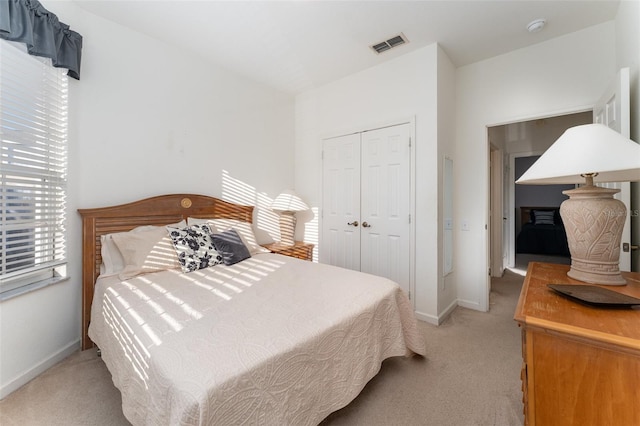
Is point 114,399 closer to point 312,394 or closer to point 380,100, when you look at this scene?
point 312,394

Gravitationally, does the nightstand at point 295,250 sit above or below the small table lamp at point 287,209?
below

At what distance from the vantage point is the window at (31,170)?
1707mm

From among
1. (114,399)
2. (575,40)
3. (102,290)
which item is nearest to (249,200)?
(102,290)

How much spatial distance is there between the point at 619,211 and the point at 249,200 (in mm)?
3186

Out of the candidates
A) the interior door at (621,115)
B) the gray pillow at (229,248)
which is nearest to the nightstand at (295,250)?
the gray pillow at (229,248)

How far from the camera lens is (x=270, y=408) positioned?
1.07m

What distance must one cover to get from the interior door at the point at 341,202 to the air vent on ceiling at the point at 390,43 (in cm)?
91

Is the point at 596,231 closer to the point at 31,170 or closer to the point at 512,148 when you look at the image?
the point at 31,170

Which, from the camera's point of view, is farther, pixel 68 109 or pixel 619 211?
pixel 68 109

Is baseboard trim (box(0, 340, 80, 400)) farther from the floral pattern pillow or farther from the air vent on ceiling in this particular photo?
the air vent on ceiling

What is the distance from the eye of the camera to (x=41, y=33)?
181cm

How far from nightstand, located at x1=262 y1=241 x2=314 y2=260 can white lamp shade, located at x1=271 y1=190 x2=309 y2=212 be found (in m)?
0.47

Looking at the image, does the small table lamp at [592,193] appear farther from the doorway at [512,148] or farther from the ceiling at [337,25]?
the doorway at [512,148]

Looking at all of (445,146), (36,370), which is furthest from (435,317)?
(36,370)
